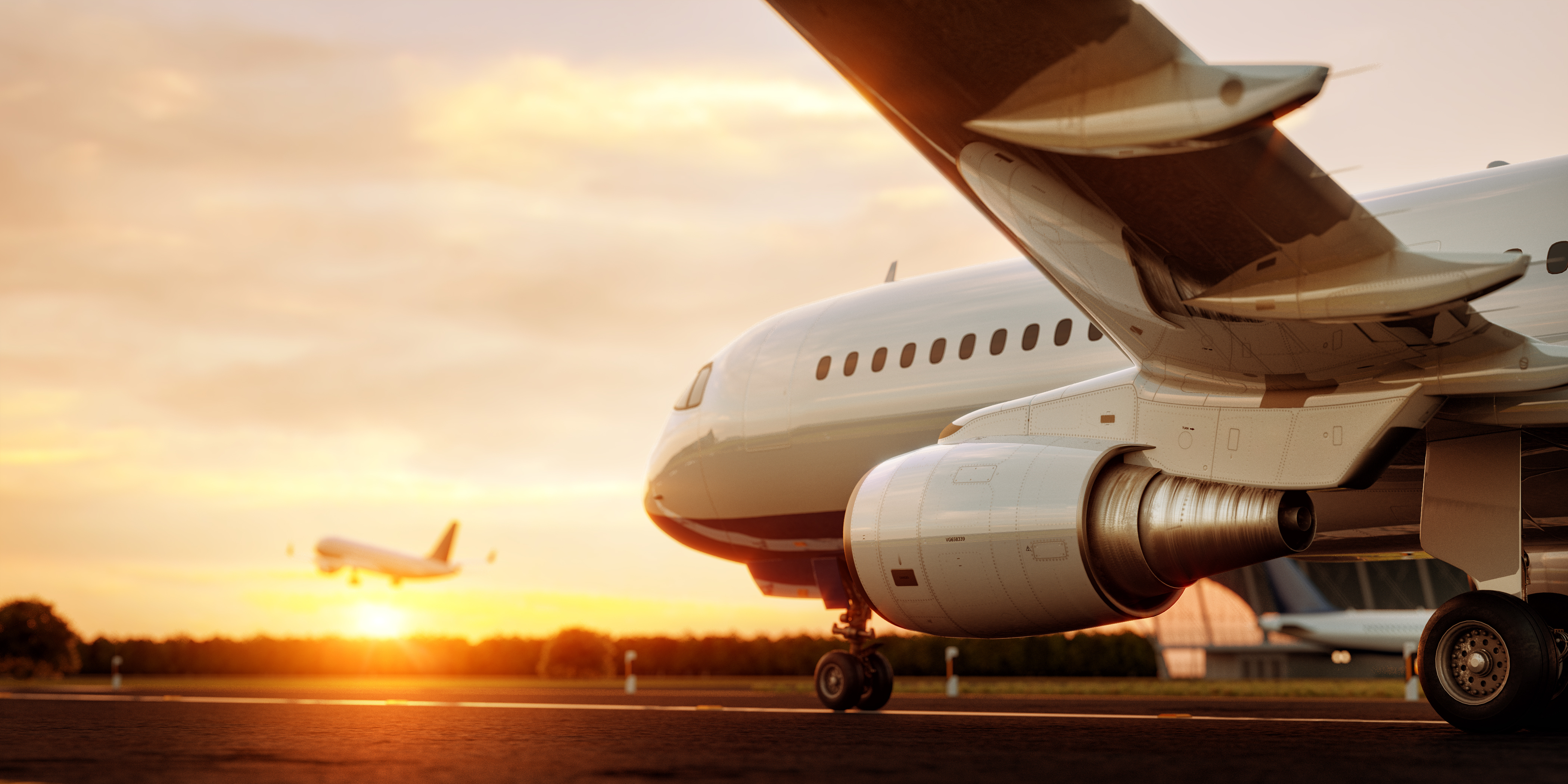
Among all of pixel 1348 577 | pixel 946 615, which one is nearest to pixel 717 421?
pixel 946 615

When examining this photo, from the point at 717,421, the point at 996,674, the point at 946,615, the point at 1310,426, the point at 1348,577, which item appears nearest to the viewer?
the point at 1310,426

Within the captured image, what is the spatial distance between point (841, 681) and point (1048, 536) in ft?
16.3

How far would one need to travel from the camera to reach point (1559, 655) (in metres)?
7.07

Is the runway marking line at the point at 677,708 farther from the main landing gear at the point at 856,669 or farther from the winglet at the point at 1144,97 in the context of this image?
the winglet at the point at 1144,97

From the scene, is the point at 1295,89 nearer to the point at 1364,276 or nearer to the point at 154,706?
the point at 1364,276

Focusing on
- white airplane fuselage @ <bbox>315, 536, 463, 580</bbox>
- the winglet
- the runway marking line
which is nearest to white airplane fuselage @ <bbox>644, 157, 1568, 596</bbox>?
the runway marking line

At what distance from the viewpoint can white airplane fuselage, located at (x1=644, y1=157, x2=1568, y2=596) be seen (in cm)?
811

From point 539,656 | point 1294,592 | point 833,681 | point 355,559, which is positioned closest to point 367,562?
point 355,559

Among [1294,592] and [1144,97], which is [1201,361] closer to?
[1144,97]

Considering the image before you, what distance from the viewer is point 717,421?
41.9 ft

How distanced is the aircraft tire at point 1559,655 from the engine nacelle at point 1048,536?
5.35 ft

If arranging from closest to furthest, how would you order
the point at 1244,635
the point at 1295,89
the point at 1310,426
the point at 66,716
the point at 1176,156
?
the point at 1295,89, the point at 1176,156, the point at 1310,426, the point at 66,716, the point at 1244,635

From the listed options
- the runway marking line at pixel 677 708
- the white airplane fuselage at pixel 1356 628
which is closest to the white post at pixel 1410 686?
the runway marking line at pixel 677 708

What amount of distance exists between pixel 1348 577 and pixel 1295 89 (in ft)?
191
